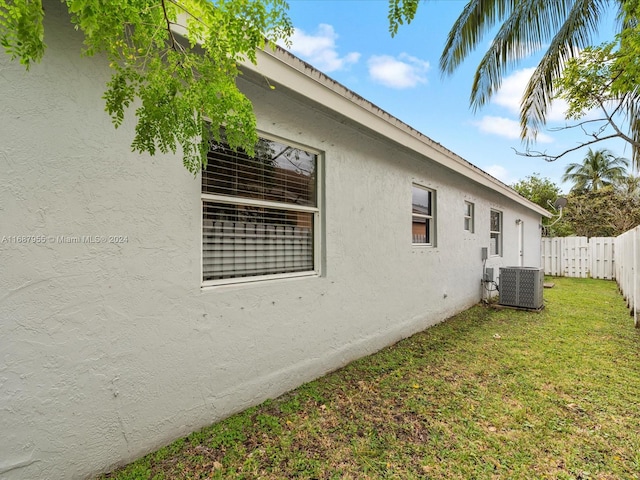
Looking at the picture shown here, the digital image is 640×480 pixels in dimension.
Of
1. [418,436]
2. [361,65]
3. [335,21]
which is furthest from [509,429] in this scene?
[361,65]

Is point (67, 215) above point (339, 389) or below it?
above

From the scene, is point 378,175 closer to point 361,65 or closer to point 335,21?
point 335,21

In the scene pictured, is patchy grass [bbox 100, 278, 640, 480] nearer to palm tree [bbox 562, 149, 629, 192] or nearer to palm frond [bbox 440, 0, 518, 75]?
palm frond [bbox 440, 0, 518, 75]

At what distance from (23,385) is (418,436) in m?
2.86

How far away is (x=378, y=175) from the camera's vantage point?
489 cm

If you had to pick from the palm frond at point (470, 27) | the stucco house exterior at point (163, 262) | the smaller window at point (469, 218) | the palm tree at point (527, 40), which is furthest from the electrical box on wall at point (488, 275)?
the palm frond at point (470, 27)

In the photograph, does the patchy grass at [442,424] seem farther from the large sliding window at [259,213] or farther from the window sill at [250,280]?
the large sliding window at [259,213]

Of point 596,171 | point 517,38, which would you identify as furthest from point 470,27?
point 596,171

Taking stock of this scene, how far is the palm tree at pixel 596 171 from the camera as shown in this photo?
73.8ft

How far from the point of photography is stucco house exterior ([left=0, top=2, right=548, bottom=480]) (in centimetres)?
196

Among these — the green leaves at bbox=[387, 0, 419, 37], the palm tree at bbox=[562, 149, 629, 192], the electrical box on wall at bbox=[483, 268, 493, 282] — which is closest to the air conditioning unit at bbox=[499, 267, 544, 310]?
the electrical box on wall at bbox=[483, 268, 493, 282]

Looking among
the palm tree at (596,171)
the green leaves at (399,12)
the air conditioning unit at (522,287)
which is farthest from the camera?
the palm tree at (596,171)

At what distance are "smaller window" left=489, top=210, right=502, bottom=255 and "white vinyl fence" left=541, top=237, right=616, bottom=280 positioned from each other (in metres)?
6.05

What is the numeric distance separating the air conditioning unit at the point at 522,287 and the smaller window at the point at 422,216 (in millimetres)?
2929
